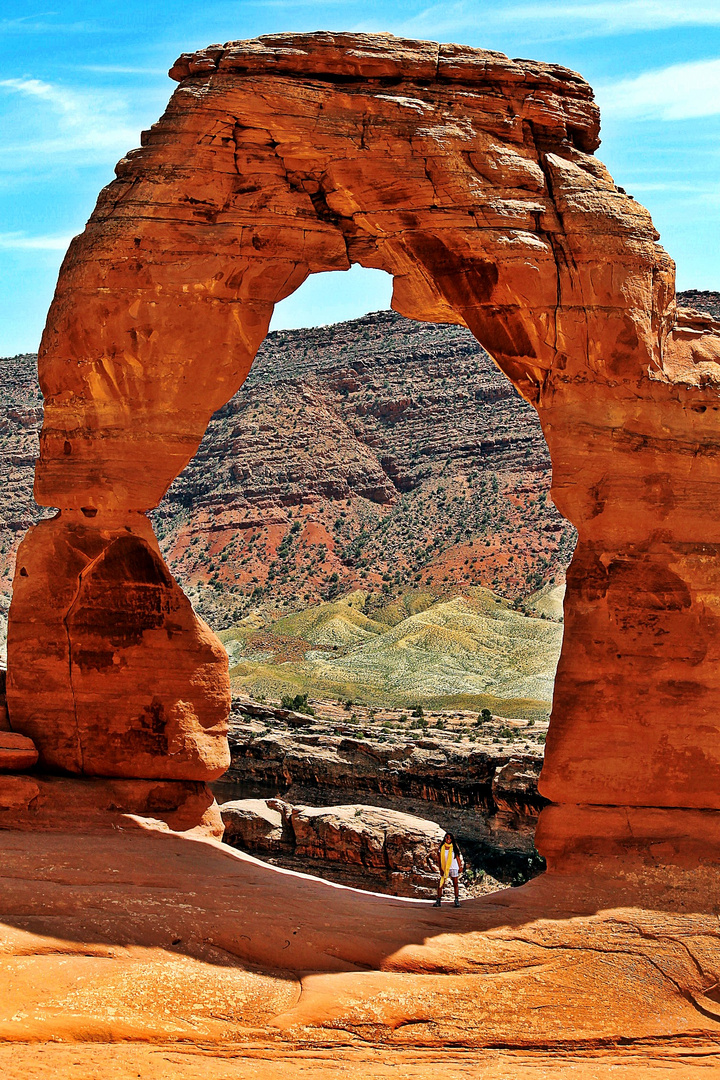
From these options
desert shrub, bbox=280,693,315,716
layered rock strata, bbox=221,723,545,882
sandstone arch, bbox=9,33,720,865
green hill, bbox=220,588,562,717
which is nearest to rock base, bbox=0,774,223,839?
sandstone arch, bbox=9,33,720,865

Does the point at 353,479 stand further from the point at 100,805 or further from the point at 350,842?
the point at 100,805

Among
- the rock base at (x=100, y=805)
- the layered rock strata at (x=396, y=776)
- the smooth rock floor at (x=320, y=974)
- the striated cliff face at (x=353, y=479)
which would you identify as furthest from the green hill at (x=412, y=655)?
the smooth rock floor at (x=320, y=974)

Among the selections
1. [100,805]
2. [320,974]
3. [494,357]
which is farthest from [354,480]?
[320,974]

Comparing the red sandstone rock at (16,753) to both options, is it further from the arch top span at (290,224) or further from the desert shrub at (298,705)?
the desert shrub at (298,705)

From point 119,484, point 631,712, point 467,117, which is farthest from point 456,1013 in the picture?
point 467,117

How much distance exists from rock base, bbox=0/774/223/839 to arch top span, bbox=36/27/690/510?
3.34 metres

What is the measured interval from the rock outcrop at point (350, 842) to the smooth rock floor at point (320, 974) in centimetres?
1166

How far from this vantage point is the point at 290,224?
48.3 ft

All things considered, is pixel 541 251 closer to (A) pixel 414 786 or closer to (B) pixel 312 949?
(B) pixel 312 949

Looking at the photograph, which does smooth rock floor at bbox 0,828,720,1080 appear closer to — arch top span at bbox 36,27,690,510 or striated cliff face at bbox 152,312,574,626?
arch top span at bbox 36,27,690,510

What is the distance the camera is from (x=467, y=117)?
47.1 feet

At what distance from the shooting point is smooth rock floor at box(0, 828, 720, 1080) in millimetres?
10070

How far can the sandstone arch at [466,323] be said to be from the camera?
13664 millimetres

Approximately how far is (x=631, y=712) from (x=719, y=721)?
3.28ft
